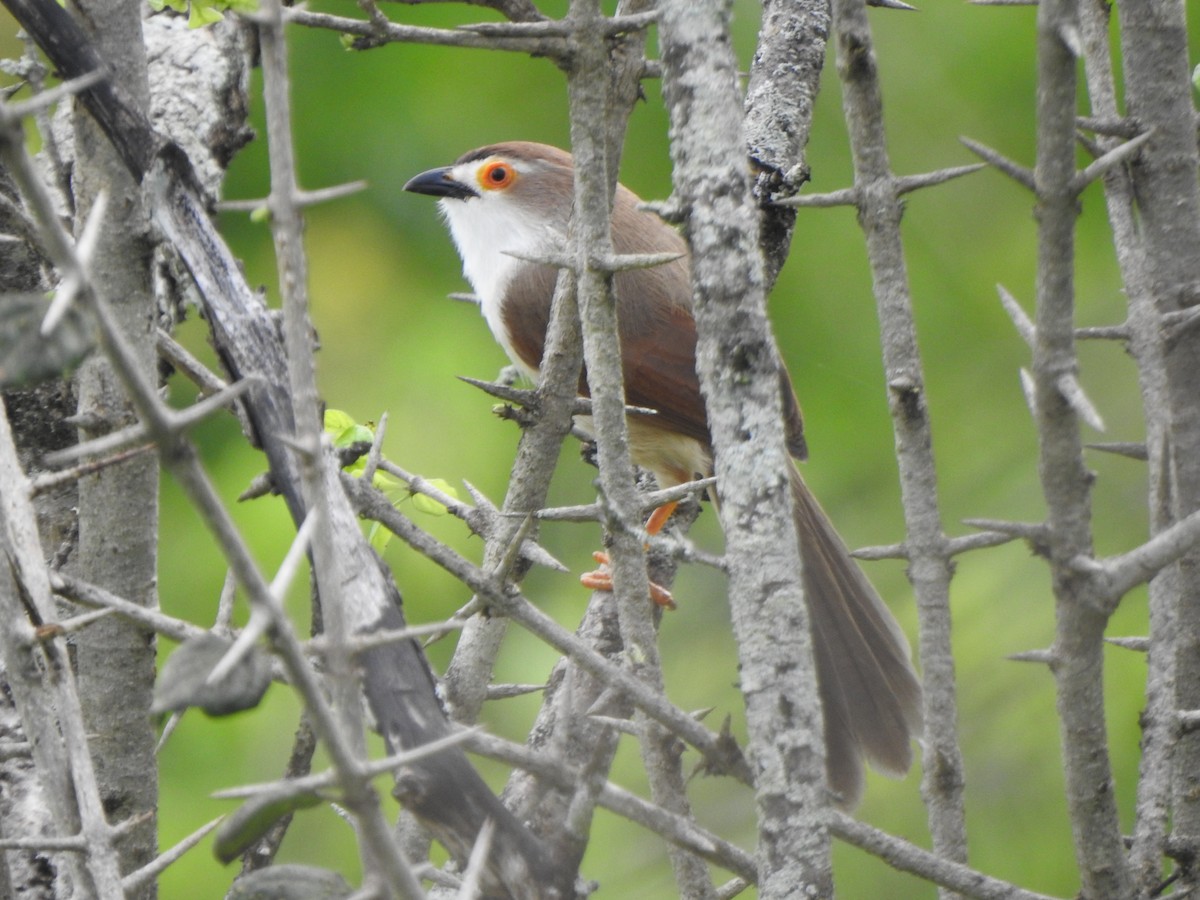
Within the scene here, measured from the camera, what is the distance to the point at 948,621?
6.55 ft

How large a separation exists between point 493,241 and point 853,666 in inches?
90.6

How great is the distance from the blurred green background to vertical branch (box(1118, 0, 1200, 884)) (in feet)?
5.97

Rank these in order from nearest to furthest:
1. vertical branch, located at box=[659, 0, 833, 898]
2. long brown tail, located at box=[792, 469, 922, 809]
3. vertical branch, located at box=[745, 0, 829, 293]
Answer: vertical branch, located at box=[659, 0, 833, 898]
vertical branch, located at box=[745, 0, 829, 293]
long brown tail, located at box=[792, 469, 922, 809]

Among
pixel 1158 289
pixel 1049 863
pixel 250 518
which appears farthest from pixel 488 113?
pixel 1158 289

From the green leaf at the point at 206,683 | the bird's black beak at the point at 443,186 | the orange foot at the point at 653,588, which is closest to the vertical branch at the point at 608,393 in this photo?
the green leaf at the point at 206,683

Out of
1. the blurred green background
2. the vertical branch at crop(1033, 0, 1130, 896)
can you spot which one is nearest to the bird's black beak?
the blurred green background

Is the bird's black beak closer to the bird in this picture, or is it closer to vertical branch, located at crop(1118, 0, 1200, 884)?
the bird

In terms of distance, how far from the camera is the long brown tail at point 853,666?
12.7ft

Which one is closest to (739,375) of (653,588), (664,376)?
(653,588)

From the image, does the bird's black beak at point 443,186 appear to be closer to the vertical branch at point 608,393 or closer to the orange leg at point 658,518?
the orange leg at point 658,518

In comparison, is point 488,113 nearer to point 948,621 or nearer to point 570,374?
point 570,374

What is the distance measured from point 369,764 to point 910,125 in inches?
212

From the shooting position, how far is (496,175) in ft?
17.2

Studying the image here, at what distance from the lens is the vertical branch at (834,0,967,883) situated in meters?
1.95
